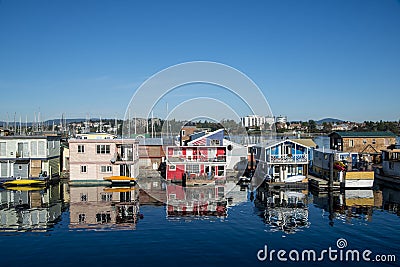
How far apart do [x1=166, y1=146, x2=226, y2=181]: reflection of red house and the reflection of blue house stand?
384 cm

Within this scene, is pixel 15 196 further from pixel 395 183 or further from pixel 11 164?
pixel 395 183

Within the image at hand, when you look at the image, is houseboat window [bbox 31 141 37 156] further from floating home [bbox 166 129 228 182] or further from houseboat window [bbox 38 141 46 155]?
floating home [bbox 166 129 228 182]

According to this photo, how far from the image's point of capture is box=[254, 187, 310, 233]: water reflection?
1861 centimetres

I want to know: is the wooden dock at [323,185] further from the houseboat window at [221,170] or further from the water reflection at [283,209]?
the houseboat window at [221,170]

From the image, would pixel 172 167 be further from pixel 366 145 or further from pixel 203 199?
pixel 366 145

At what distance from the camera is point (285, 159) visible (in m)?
30.1

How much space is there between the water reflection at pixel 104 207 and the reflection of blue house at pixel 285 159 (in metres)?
10.9

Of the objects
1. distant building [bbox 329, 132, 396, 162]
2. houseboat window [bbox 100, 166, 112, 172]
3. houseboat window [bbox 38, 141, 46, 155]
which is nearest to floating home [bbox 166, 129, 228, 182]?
houseboat window [bbox 100, 166, 112, 172]

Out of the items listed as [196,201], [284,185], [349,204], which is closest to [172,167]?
[196,201]

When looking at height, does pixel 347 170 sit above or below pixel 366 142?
below

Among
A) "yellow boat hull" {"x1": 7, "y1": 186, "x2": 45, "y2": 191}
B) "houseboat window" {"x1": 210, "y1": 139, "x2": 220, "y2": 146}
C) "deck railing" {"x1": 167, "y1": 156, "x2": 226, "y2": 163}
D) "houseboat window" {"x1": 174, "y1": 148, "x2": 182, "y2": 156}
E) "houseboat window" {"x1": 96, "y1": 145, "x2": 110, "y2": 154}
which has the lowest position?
"yellow boat hull" {"x1": 7, "y1": 186, "x2": 45, "y2": 191}

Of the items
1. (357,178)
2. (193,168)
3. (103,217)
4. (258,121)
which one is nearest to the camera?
(103,217)

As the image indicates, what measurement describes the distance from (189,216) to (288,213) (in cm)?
566

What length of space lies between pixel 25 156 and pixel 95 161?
624 centimetres
